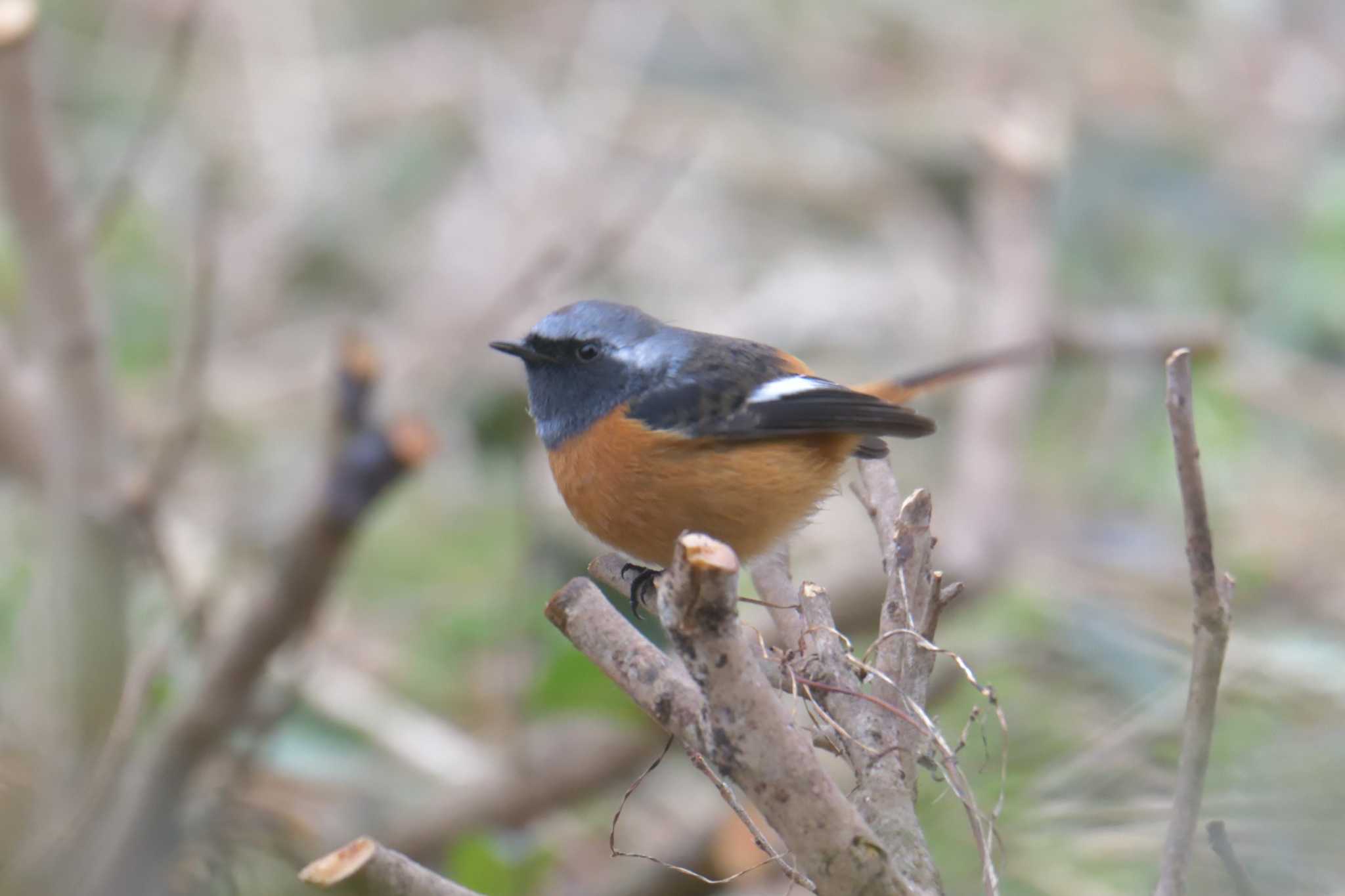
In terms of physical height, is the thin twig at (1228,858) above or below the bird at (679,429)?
below

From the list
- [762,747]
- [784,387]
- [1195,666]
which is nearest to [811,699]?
[762,747]

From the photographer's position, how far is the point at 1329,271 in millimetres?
6332

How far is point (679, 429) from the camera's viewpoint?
8.34ft

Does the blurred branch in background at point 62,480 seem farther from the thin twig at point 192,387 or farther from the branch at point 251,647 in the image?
the branch at point 251,647

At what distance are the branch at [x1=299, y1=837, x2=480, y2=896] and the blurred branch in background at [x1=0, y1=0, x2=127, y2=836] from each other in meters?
2.25

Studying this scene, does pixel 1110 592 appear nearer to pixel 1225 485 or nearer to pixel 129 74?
pixel 1225 485

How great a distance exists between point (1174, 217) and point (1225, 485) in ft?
7.64

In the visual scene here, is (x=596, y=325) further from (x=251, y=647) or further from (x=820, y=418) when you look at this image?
(x=251, y=647)

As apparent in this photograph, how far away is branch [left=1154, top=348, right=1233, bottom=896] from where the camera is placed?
4.37 ft

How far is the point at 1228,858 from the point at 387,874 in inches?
37.2

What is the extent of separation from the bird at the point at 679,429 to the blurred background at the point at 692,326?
63 centimetres

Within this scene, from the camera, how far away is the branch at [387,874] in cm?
155

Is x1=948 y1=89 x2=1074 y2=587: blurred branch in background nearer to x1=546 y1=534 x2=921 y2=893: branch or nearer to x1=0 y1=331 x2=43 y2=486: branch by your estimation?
x1=546 y1=534 x2=921 y2=893: branch

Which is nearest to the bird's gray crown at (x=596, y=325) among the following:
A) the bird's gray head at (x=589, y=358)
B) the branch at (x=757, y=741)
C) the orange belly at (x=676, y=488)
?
the bird's gray head at (x=589, y=358)
